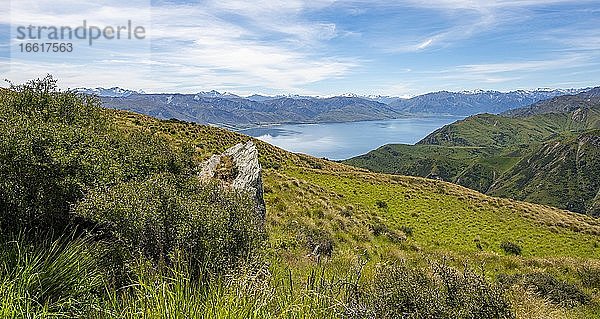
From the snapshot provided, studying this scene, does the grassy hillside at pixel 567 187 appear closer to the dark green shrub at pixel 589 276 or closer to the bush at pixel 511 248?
the bush at pixel 511 248

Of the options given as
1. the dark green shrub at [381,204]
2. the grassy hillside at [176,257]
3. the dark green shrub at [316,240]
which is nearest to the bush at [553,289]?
the grassy hillside at [176,257]

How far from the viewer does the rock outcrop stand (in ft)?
51.3

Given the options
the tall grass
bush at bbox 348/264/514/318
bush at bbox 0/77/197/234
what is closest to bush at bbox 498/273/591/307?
bush at bbox 348/264/514/318

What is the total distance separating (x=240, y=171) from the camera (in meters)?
17.0

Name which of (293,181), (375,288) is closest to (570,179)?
(293,181)

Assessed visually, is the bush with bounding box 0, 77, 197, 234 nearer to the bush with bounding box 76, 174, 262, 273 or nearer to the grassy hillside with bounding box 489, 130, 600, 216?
the bush with bounding box 76, 174, 262, 273

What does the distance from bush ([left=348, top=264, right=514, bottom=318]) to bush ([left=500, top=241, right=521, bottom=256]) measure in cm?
1913

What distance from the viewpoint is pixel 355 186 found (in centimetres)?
3572

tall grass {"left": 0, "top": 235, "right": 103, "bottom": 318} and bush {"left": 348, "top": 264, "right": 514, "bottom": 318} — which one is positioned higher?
tall grass {"left": 0, "top": 235, "right": 103, "bottom": 318}

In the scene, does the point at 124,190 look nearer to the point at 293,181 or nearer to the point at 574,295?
the point at 574,295

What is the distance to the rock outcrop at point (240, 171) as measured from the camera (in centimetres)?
1564

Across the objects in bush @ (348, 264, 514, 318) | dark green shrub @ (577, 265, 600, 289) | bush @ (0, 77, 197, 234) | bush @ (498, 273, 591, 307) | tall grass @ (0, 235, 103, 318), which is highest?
bush @ (0, 77, 197, 234)

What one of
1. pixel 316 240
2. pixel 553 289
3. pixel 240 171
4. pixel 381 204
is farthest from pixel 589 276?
pixel 381 204

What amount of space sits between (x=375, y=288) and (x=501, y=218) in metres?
28.6
